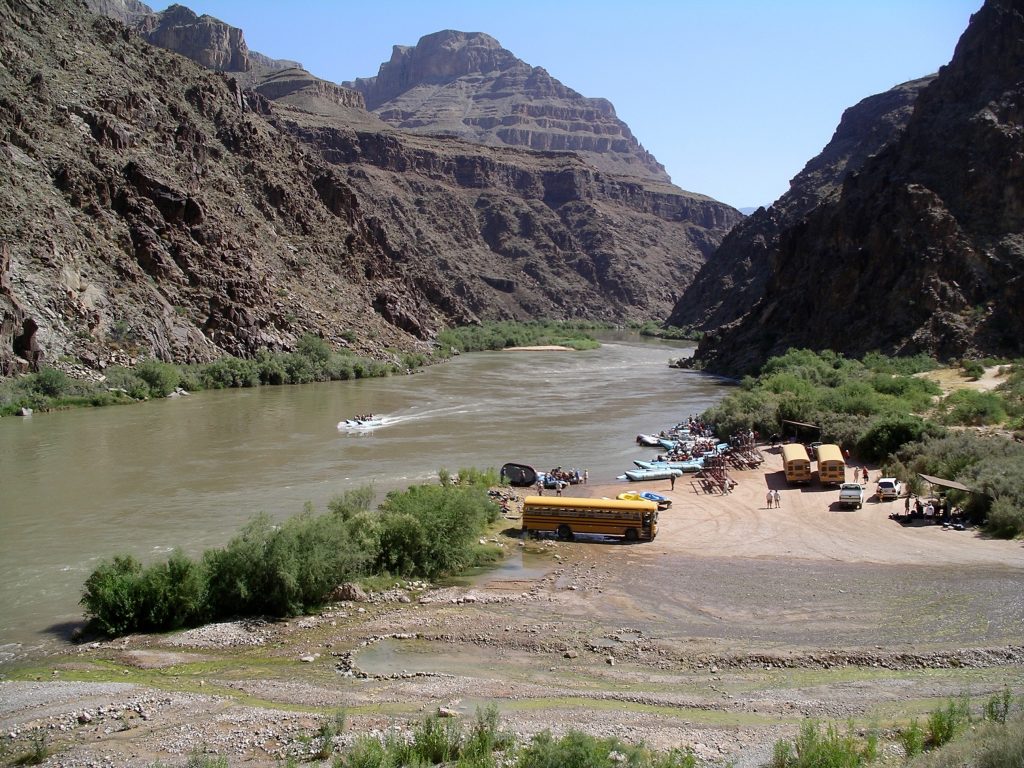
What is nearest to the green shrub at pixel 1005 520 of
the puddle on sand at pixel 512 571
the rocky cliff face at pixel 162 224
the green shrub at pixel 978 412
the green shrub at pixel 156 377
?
the puddle on sand at pixel 512 571

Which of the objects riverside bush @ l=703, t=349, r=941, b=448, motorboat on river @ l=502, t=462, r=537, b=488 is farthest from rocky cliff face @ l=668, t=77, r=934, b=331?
motorboat on river @ l=502, t=462, r=537, b=488

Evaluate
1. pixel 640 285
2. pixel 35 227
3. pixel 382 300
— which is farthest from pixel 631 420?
pixel 640 285

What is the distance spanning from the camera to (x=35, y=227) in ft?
184

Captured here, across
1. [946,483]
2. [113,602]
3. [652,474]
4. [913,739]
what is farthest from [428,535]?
[946,483]

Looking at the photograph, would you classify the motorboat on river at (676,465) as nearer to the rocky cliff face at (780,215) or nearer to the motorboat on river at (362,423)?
the motorboat on river at (362,423)

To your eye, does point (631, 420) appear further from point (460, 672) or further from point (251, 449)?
point (460, 672)

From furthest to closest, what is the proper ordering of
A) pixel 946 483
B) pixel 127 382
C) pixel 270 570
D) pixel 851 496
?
pixel 127 382 → pixel 851 496 → pixel 946 483 → pixel 270 570

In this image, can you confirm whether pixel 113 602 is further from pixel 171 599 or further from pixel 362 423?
pixel 362 423

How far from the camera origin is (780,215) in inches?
5349

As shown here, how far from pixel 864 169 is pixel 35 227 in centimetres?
6826

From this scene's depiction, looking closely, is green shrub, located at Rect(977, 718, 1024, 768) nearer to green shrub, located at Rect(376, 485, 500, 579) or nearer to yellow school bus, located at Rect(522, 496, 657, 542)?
green shrub, located at Rect(376, 485, 500, 579)

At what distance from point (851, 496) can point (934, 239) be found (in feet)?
147

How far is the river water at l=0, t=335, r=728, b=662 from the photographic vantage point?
75.2 feet

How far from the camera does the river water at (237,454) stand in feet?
75.2
